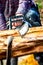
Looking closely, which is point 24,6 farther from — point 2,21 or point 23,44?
point 23,44

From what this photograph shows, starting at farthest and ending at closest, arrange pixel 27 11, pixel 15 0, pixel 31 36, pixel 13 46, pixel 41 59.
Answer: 1. pixel 15 0
2. pixel 27 11
3. pixel 41 59
4. pixel 31 36
5. pixel 13 46

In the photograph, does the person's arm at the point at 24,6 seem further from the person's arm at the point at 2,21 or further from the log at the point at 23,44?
the log at the point at 23,44

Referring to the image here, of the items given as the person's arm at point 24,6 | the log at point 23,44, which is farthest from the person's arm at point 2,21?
the log at point 23,44

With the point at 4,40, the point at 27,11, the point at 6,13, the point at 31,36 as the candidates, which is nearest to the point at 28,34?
the point at 31,36

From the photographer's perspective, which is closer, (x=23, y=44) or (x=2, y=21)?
(x=23, y=44)

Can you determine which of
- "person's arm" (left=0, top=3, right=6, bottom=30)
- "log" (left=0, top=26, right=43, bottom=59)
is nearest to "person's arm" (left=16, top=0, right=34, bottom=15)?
"person's arm" (left=0, top=3, right=6, bottom=30)

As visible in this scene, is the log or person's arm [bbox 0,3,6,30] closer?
the log

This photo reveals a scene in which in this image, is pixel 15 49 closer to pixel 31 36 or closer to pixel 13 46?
pixel 13 46

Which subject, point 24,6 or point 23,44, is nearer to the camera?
point 23,44

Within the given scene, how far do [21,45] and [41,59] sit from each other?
3.15 ft

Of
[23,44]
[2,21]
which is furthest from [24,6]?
[23,44]

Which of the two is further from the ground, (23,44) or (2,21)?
(23,44)

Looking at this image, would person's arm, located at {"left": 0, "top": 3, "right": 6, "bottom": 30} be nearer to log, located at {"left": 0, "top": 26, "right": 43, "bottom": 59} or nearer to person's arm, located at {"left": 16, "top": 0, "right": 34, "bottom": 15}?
person's arm, located at {"left": 16, "top": 0, "right": 34, "bottom": 15}

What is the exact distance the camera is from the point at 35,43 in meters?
1.05
